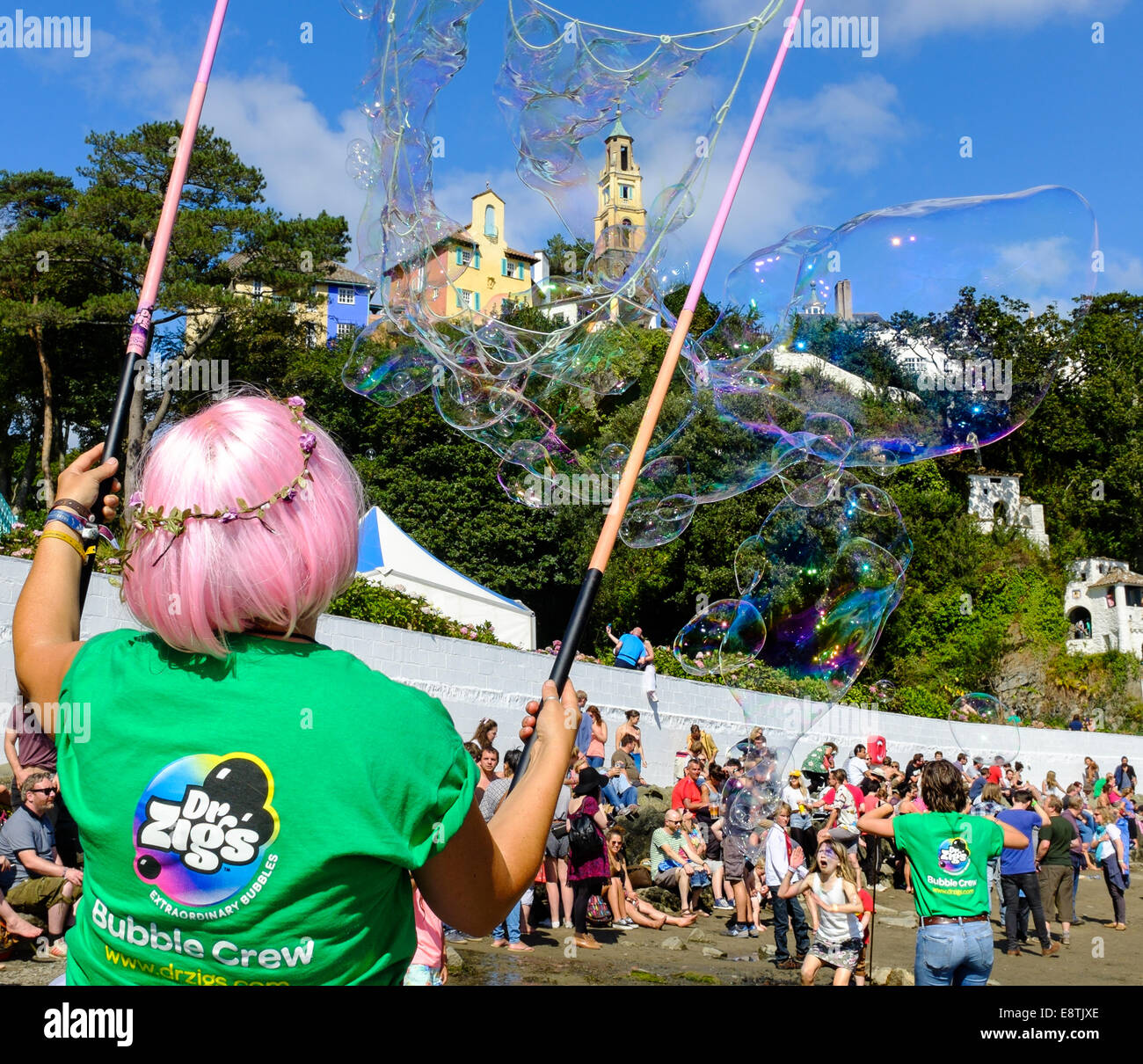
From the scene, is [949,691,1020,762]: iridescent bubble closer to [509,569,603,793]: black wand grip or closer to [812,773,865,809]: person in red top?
[812,773,865,809]: person in red top

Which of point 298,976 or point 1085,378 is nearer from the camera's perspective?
point 298,976

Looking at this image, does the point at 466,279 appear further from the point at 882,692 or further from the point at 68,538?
the point at 882,692

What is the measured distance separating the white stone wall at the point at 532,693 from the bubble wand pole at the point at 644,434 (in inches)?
290

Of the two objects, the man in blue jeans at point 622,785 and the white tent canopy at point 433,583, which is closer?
the man in blue jeans at point 622,785

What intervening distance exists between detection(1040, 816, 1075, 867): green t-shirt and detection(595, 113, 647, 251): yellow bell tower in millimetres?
9127

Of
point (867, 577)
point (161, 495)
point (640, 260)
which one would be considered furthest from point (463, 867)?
point (867, 577)

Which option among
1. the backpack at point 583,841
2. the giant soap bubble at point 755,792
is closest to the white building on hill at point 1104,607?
the giant soap bubble at point 755,792

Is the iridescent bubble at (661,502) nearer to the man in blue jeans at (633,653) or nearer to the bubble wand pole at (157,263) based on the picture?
the bubble wand pole at (157,263)

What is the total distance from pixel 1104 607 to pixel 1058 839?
130 feet

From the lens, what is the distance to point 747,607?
973 cm

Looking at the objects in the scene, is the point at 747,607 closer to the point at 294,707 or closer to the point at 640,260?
the point at 640,260

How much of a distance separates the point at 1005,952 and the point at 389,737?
40.2 feet

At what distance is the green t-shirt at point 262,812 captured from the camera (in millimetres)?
1350

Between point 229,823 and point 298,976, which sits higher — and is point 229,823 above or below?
above
